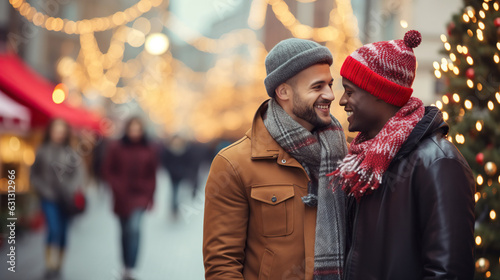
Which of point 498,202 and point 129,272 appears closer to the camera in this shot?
point 498,202

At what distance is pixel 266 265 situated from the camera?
2.44 m

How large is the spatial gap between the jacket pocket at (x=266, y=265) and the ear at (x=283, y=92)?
853 millimetres

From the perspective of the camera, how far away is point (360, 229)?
2.17 meters

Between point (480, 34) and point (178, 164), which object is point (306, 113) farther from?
point (178, 164)

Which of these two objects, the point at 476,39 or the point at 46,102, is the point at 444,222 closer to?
the point at 476,39

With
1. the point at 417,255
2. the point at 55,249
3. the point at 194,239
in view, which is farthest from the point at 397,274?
the point at 194,239

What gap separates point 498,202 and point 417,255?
6.44 feet

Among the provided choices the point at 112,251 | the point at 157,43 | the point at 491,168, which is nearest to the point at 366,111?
the point at 491,168

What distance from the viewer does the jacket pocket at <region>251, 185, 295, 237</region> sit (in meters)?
2.46

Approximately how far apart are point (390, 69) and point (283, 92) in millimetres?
757

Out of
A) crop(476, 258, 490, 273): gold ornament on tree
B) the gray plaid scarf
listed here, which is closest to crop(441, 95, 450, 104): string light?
crop(476, 258, 490, 273): gold ornament on tree

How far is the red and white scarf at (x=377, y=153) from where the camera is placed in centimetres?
205

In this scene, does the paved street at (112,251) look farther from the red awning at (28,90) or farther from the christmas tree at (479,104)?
the christmas tree at (479,104)

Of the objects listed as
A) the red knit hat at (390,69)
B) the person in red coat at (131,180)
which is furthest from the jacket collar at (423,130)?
the person in red coat at (131,180)
